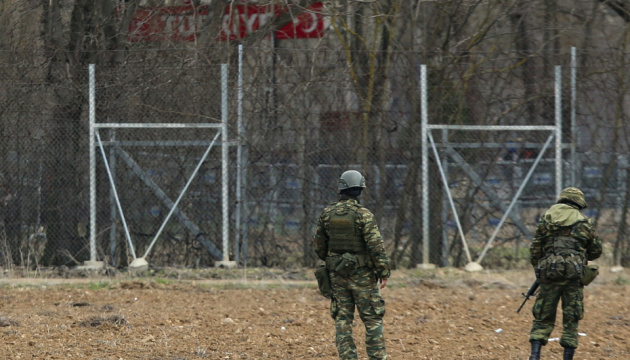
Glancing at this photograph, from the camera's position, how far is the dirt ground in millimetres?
7184

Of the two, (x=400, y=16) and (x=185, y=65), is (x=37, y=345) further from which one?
(x=400, y=16)

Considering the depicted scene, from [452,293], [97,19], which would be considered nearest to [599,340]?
[452,293]

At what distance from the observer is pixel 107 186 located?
11.4 metres

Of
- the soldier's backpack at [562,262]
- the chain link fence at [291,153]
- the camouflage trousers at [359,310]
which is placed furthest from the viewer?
the chain link fence at [291,153]

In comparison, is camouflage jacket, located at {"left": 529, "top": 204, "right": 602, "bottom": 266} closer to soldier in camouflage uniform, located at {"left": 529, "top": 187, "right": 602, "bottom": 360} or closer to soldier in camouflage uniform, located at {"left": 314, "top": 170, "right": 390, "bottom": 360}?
soldier in camouflage uniform, located at {"left": 529, "top": 187, "right": 602, "bottom": 360}

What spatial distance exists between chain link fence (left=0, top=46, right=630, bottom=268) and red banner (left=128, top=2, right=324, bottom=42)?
27.1 inches

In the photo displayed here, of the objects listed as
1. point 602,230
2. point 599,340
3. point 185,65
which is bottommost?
point 599,340

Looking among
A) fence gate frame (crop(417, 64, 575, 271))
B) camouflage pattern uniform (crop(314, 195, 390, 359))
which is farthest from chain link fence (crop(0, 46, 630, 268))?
camouflage pattern uniform (crop(314, 195, 390, 359))

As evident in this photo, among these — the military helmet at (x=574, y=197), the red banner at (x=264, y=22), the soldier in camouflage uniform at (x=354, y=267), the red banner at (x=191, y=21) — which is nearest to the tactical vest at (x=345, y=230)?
the soldier in camouflage uniform at (x=354, y=267)

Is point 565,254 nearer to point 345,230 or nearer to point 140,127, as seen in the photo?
point 345,230

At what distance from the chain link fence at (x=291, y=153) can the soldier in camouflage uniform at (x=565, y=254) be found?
194 inches

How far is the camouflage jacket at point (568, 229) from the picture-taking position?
21.3 feet

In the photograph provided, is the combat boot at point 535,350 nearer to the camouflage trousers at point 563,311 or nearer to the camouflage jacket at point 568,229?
the camouflage trousers at point 563,311

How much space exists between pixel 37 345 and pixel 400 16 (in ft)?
24.9
